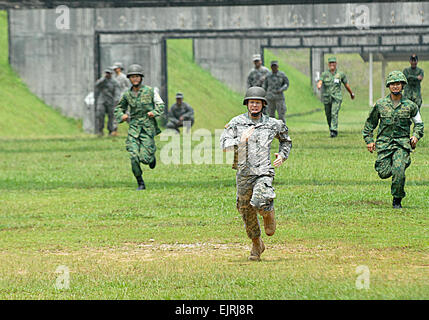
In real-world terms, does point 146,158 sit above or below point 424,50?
below

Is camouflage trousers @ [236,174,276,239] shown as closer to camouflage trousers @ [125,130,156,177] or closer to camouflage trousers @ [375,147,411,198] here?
Answer: camouflage trousers @ [375,147,411,198]

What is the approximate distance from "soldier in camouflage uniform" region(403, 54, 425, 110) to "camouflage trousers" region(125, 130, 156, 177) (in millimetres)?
9551

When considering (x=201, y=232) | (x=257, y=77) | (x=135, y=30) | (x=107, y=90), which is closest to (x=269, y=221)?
(x=201, y=232)

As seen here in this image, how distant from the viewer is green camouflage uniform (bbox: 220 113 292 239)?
1016 centimetres

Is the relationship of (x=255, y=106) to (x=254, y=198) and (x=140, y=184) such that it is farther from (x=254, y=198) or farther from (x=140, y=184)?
(x=140, y=184)

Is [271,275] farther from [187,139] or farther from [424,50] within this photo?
[424,50]

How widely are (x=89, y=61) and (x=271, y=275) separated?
27373 mm

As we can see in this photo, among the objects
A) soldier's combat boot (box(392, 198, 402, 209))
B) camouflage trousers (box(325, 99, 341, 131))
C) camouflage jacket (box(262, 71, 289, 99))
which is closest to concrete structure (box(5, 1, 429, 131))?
camouflage jacket (box(262, 71, 289, 99))

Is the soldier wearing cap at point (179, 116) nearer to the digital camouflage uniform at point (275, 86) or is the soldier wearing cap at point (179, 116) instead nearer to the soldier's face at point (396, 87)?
the digital camouflage uniform at point (275, 86)

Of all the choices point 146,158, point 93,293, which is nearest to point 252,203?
point 93,293

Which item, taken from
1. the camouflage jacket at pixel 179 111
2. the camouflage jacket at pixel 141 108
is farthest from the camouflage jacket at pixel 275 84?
the camouflage jacket at pixel 141 108

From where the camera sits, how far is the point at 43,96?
38.5 metres

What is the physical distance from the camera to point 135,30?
115 ft

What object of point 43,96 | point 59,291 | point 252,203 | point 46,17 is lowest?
point 59,291
